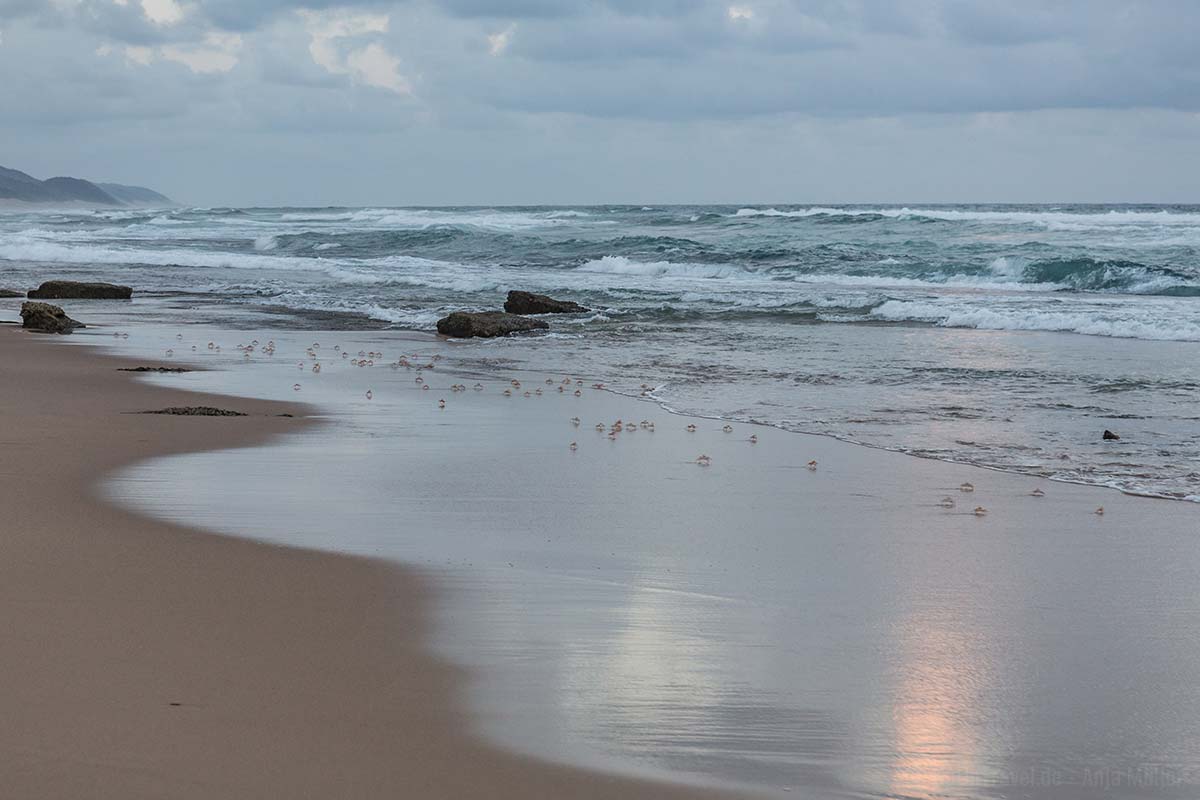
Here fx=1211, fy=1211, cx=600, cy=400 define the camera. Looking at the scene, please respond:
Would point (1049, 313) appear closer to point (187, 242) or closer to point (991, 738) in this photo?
point (991, 738)

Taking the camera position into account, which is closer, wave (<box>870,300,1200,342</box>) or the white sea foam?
wave (<box>870,300,1200,342</box>)

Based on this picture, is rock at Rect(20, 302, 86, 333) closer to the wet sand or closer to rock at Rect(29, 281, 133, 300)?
rock at Rect(29, 281, 133, 300)

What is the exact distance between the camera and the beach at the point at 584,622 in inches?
122

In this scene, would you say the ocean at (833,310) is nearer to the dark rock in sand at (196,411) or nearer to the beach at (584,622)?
the beach at (584,622)

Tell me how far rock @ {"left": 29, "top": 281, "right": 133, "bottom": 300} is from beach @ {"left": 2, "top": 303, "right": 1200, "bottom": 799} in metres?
13.0

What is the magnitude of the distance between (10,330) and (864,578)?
489 inches

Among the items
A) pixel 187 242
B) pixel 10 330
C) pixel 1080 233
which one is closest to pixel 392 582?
pixel 10 330

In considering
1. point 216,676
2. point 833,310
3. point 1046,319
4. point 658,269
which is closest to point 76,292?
point 833,310

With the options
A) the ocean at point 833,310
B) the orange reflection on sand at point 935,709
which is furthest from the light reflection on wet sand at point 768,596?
the ocean at point 833,310

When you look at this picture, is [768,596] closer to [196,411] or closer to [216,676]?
[216,676]

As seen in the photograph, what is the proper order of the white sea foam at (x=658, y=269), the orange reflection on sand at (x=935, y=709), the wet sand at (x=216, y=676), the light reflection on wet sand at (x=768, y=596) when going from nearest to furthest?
the wet sand at (x=216, y=676) → the orange reflection on sand at (x=935, y=709) → the light reflection on wet sand at (x=768, y=596) → the white sea foam at (x=658, y=269)

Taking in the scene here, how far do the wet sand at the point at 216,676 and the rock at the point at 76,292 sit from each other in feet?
49.5

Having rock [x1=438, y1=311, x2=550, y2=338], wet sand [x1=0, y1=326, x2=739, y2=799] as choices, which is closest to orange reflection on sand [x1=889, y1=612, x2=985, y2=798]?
wet sand [x1=0, y1=326, x2=739, y2=799]

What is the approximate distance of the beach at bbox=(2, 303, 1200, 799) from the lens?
310 cm
